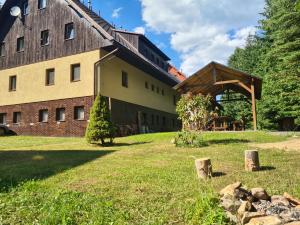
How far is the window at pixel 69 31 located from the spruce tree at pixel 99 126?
9.88 meters

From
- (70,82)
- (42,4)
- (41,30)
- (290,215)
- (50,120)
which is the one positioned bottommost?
(290,215)

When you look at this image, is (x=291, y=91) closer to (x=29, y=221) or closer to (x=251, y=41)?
(x=251, y=41)

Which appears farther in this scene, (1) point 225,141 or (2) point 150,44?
(2) point 150,44

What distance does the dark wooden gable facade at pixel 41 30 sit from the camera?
22953 millimetres

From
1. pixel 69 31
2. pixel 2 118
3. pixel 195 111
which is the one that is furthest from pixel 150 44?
pixel 195 111

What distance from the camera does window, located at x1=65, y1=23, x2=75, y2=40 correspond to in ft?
77.7

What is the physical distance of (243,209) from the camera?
533 cm

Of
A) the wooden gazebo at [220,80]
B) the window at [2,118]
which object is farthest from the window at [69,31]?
the wooden gazebo at [220,80]

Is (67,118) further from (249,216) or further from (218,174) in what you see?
(249,216)

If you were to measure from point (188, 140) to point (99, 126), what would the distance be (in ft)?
13.4

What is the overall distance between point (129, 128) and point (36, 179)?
15.7 m

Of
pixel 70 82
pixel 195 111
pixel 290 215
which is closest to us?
pixel 290 215

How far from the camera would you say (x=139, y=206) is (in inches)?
245

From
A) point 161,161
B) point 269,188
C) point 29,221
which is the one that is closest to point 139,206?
point 29,221
